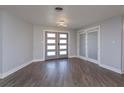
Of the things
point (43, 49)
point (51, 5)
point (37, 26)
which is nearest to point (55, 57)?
point (43, 49)

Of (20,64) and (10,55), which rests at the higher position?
(10,55)

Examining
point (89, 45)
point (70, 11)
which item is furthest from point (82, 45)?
point (70, 11)

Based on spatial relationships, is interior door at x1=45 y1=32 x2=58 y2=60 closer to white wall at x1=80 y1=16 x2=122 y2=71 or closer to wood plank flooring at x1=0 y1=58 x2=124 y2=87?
wood plank flooring at x1=0 y1=58 x2=124 y2=87

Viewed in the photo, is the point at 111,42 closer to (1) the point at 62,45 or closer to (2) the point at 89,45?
(2) the point at 89,45

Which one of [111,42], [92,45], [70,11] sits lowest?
[92,45]

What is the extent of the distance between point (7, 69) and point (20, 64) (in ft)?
3.29

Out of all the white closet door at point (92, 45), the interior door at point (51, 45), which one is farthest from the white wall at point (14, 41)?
the white closet door at point (92, 45)

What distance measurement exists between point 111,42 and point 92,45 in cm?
170

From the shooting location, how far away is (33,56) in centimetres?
621

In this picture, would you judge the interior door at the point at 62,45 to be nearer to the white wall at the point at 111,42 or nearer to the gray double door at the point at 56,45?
the gray double door at the point at 56,45

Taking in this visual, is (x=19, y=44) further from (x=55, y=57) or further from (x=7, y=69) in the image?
(x=55, y=57)

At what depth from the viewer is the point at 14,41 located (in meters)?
4.05

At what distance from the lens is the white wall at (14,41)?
354cm

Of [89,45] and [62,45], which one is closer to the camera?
[89,45]
